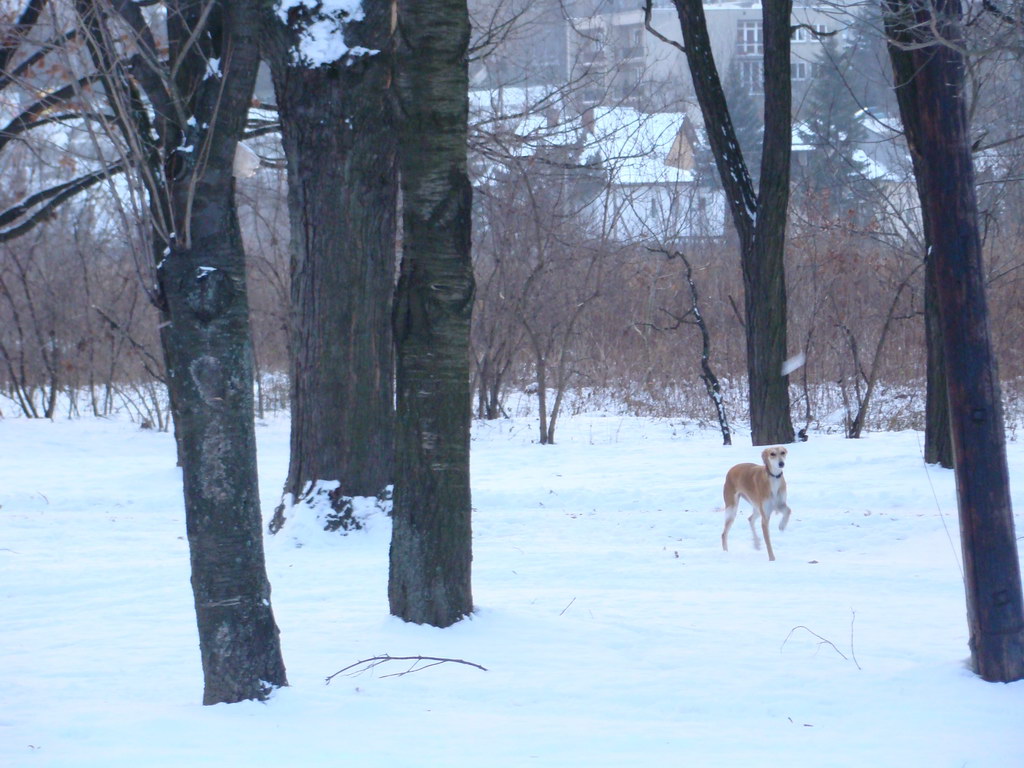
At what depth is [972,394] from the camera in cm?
462

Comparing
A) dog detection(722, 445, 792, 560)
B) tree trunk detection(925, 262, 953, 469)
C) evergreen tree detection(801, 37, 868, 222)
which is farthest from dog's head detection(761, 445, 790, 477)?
evergreen tree detection(801, 37, 868, 222)

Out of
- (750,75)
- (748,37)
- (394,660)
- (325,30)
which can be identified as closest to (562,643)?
(394,660)

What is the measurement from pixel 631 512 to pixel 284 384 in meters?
13.5

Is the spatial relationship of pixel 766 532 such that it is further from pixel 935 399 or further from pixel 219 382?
pixel 219 382

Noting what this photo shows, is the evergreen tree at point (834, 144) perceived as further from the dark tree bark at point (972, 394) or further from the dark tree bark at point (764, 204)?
the dark tree bark at point (972, 394)

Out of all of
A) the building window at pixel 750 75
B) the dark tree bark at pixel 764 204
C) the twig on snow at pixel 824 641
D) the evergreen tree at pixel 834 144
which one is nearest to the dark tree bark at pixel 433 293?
the twig on snow at pixel 824 641

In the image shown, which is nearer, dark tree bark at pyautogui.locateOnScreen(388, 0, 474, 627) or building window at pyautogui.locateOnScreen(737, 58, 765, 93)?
dark tree bark at pyautogui.locateOnScreen(388, 0, 474, 627)

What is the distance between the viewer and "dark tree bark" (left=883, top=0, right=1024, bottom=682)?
4637 mm

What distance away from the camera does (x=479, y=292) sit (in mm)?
17250

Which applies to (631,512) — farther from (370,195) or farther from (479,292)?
(479,292)

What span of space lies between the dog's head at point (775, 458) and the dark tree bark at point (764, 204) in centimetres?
496

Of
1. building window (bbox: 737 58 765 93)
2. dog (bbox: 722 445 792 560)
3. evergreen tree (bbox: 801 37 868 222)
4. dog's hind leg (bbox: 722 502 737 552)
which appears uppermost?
building window (bbox: 737 58 765 93)

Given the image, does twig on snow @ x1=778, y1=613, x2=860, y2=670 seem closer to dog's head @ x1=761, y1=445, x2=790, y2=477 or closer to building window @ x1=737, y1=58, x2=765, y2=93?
dog's head @ x1=761, y1=445, x2=790, y2=477

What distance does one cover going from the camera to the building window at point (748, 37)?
51.9 meters
